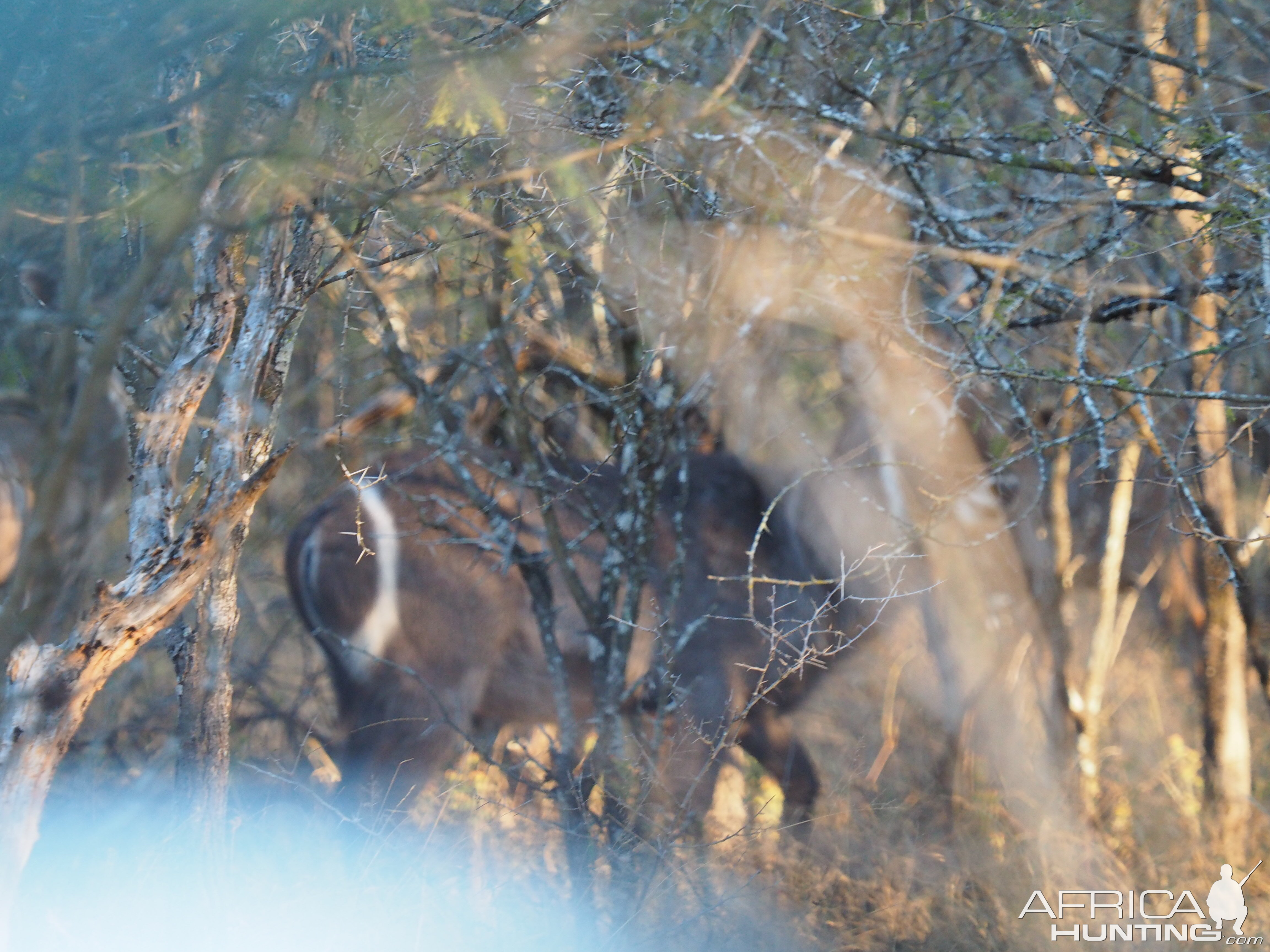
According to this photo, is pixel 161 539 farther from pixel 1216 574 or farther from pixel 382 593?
pixel 1216 574

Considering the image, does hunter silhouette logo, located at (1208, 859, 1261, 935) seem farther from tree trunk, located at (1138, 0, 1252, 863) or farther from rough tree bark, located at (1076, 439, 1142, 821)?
rough tree bark, located at (1076, 439, 1142, 821)

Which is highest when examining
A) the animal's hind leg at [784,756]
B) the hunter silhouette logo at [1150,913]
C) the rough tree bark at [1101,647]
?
the rough tree bark at [1101,647]

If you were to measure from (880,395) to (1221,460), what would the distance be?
54.8 inches

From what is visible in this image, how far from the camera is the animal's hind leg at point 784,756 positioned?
400 cm

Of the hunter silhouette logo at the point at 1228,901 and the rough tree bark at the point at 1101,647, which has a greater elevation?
the rough tree bark at the point at 1101,647

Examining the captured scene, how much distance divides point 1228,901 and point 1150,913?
241mm

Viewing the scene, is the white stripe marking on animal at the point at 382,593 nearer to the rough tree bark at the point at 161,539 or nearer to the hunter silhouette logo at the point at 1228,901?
the rough tree bark at the point at 161,539

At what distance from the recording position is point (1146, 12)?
3.16 m

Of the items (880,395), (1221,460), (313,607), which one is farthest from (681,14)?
(313,607)

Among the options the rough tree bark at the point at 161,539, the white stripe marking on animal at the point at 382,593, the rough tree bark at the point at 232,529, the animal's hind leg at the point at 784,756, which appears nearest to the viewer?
the rough tree bark at the point at 161,539

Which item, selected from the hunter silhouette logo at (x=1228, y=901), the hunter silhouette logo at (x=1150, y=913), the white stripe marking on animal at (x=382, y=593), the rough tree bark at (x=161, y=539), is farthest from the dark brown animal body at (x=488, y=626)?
the hunter silhouette logo at (x=1228, y=901)

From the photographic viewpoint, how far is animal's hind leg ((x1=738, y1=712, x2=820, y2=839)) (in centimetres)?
400

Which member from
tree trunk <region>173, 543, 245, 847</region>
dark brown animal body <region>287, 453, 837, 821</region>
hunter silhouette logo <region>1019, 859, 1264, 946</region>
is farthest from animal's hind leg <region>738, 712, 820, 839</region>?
tree trunk <region>173, 543, 245, 847</region>

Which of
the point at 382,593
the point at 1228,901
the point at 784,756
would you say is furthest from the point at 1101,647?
the point at 382,593
